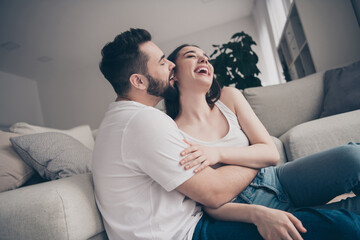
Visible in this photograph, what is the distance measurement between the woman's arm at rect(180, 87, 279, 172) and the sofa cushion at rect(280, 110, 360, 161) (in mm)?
531

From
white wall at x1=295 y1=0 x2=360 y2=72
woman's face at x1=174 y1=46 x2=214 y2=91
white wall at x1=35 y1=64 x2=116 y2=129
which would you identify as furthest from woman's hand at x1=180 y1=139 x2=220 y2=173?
white wall at x1=35 y1=64 x2=116 y2=129

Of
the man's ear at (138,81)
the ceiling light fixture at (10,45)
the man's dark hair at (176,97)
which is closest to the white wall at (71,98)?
the ceiling light fixture at (10,45)

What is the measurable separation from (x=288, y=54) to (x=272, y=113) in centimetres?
198

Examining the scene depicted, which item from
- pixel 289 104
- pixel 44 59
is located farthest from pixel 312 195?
pixel 44 59

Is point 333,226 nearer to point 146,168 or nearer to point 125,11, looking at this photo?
point 146,168

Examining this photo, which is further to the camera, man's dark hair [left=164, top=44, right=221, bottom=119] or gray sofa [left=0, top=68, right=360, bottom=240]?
man's dark hair [left=164, top=44, right=221, bottom=119]

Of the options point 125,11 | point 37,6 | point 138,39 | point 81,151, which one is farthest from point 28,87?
point 138,39

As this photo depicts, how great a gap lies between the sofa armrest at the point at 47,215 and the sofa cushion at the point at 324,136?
1.22m

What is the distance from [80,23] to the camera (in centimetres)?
445

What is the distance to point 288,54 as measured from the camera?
12.1 feet

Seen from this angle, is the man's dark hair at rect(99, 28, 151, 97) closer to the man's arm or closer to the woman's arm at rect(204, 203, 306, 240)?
the man's arm

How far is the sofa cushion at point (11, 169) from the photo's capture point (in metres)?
Answer: 1.11

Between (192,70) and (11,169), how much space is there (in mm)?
1013

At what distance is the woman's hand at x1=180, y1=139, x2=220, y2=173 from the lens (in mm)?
706
